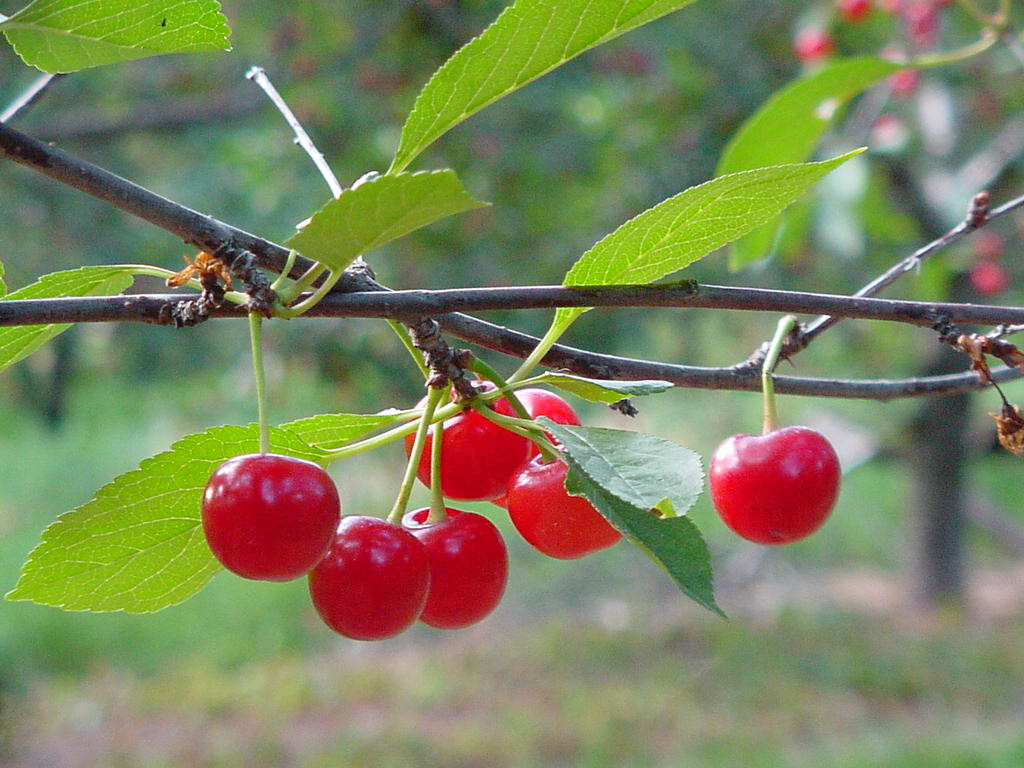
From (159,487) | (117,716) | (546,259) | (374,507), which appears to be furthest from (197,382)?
(159,487)

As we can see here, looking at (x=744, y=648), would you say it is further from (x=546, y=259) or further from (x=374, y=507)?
(x=546, y=259)

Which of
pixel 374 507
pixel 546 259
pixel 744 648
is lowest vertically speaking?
pixel 744 648

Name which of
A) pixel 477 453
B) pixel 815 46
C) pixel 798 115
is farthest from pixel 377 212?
pixel 815 46

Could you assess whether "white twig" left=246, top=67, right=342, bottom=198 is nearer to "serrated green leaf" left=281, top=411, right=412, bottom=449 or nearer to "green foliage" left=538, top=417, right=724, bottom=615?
"serrated green leaf" left=281, top=411, right=412, bottom=449

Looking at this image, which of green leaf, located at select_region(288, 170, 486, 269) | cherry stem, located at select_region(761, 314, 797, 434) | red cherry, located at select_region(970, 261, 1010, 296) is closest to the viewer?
green leaf, located at select_region(288, 170, 486, 269)

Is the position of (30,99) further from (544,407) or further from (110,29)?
(544,407)

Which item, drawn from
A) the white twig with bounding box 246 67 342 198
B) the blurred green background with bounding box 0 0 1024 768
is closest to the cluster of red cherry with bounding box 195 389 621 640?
the white twig with bounding box 246 67 342 198

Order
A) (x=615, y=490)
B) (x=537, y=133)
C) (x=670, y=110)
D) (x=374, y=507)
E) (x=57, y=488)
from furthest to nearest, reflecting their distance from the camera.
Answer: (x=57, y=488) → (x=374, y=507) → (x=670, y=110) → (x=537, y=133) → (x=615, y=490)

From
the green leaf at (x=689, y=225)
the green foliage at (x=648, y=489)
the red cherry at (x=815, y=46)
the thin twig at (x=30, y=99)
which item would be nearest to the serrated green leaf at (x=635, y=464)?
the green foliage at (x=648, y=489)
